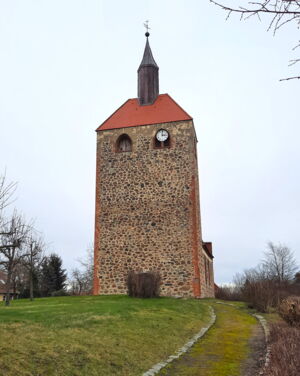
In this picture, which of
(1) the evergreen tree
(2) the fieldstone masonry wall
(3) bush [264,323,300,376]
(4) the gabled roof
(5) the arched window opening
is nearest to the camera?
(3) bush [264,323,300,376]

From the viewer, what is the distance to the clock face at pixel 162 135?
24.6m

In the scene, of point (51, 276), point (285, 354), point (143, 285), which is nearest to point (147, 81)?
point (143, 285)

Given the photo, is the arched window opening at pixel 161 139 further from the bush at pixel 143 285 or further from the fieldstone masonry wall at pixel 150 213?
the bush at pixel 143 285

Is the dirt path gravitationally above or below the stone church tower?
below

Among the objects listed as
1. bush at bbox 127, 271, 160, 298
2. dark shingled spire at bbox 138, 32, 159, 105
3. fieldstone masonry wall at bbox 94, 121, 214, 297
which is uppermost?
dark shingled spire at bbox 138, 32, 159, 105

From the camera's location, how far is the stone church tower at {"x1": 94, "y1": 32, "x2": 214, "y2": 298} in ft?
73.5

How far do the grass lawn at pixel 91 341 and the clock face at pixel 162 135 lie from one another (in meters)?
13.0

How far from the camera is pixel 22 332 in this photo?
28.1ft

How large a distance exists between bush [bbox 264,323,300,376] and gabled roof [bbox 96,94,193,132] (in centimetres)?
1661

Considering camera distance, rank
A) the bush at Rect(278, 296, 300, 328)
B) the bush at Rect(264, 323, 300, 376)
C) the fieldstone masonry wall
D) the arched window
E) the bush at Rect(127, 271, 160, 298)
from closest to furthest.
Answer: the bush at Rect(264, 323, 300, 376) → the bush at Rect(278, 296, 300, 328) → the bush at Rect(127, 271, 160, 298) → the fieldstone masonry wall → the arched window

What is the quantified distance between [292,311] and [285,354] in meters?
4.81

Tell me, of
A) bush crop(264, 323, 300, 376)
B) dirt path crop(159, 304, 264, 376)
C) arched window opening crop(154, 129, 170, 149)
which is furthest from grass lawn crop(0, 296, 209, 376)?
arched window opening crop(154, 129, 170, 149)

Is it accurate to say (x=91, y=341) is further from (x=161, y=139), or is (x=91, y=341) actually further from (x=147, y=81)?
(x=147, y=81)

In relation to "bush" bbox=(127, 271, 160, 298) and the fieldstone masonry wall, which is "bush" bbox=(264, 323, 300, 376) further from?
the fieldstone masonry wall
